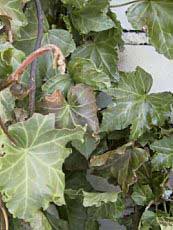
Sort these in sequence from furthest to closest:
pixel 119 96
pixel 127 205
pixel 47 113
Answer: pixel 127 205 → pixel 119 96 → pixel 47 113

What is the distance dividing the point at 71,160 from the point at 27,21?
306 mm

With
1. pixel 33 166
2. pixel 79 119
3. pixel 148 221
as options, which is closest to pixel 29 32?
pixel 79 119

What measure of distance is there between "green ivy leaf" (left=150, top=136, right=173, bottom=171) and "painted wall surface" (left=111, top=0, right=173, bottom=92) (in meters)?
0.23

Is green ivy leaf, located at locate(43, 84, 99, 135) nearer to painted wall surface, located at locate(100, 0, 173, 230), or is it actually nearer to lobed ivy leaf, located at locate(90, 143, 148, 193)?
lobed ivy leaf, located at locate(90, 143, 148, 193)

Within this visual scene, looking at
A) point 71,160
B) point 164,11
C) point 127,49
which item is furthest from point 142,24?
point 71,160

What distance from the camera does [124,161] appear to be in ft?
3.95

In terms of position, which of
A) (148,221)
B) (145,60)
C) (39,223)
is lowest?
(148,221)

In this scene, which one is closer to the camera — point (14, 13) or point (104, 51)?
point (14, 13)

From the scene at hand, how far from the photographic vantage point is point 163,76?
4.58 ft

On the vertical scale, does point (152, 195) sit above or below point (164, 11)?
below

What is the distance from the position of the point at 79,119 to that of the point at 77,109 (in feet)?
0.06

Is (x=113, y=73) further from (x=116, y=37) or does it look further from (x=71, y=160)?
(x=71, y=160)

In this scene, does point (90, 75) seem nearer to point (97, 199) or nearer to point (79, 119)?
point (79, 119)

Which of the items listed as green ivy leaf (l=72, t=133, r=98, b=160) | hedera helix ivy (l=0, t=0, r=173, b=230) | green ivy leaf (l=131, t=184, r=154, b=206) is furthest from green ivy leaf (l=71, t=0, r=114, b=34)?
green ivy leaf (l=131, t=184, r=154, b=206)
